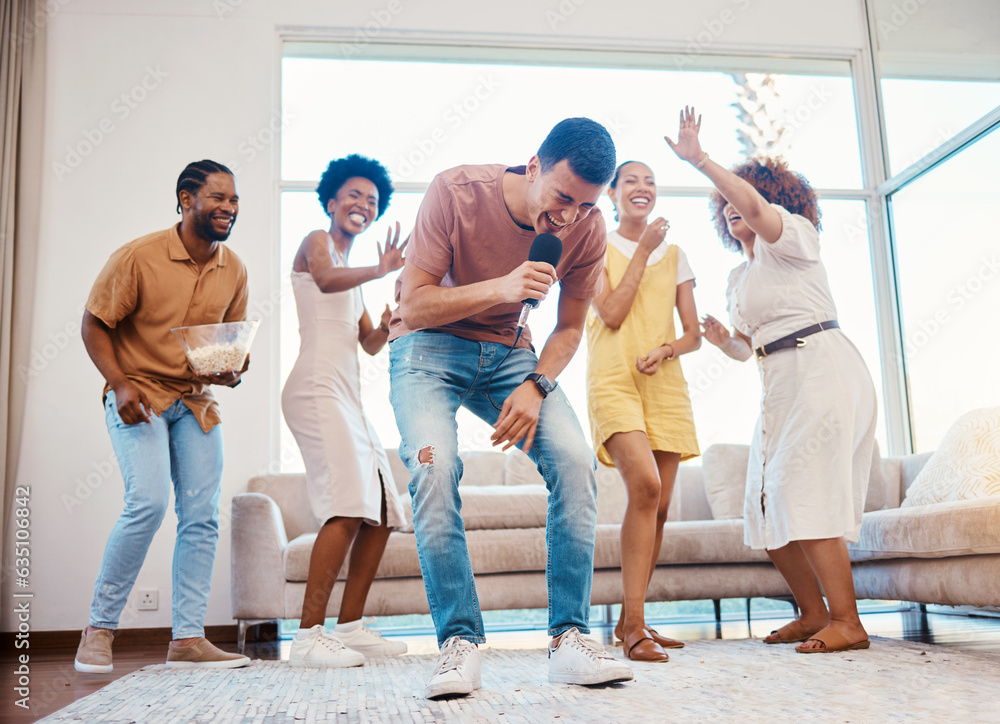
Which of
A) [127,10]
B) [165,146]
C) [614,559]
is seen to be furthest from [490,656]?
[127,10]

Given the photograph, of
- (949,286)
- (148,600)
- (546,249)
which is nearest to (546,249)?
(546,249)

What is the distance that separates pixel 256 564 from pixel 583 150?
85.0 inches

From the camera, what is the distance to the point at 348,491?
94.0 inches

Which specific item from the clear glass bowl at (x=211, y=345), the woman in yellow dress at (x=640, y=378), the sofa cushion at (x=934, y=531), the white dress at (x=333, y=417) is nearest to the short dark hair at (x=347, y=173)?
the white dress at (x=333, y=417)

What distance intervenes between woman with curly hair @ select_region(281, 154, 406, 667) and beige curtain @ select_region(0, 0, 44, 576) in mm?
2026

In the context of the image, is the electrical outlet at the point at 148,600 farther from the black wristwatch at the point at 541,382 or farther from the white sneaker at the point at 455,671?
the black wristwatch at the point at 541,382

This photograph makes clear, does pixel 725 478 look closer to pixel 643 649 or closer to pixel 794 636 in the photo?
pixel 794 636

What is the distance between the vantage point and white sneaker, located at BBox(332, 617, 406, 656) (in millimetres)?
2504

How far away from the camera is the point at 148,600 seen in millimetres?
3740

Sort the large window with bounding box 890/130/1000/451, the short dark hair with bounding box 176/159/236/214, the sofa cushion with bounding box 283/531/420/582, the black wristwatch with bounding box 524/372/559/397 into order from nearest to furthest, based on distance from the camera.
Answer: the black wristwatch with bounding box 524/372/559/397, the short dark hair with bounding box 176/159/236/214, the sofa cushion with bounding box 283/531/420/582, the large window with bounding box 890/130/1000/451

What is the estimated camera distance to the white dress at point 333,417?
94.4 inches

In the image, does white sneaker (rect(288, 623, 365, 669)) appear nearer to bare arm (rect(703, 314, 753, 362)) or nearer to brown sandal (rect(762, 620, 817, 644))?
brown sandal (rect(762, 620, 817, 644))

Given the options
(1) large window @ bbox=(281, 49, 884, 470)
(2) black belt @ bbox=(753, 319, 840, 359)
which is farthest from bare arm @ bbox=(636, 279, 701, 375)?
(1) large window @ bbox=(281, 49, 884, 470)

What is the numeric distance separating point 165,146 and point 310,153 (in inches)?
28.9
